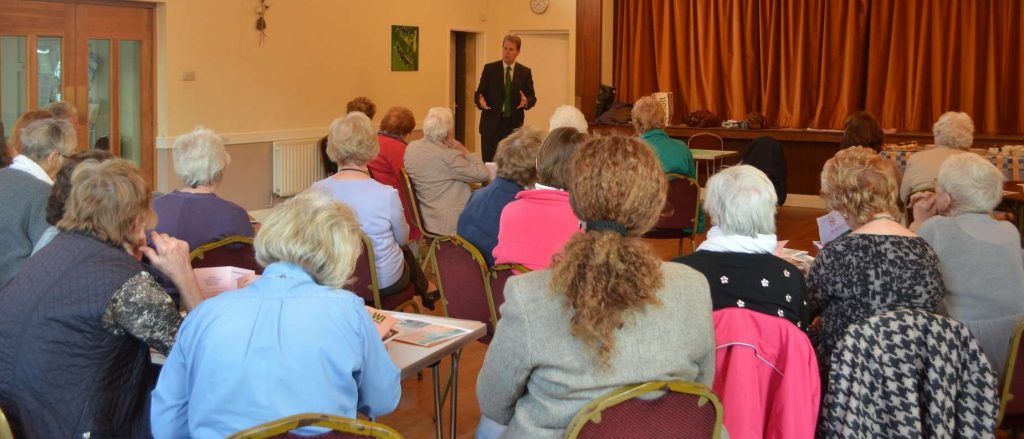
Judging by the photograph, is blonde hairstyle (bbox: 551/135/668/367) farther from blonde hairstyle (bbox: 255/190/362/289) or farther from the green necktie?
the green necktie

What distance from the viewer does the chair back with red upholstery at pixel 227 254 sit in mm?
3605

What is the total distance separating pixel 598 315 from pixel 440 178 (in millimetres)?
4132

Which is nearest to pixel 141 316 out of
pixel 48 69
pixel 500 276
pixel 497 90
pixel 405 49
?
pixel 500 276

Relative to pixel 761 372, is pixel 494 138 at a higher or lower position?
higher

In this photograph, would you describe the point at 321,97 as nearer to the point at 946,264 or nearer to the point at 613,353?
the point at 946,264

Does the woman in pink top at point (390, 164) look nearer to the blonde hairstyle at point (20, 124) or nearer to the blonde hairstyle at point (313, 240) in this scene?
the blonde hairstyle at point (20, 124)

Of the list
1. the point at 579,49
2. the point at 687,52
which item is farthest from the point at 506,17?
the point at 687,52

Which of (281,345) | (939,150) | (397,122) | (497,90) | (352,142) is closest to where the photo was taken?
(281,345)

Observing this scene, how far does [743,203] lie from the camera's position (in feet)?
A: 9.81

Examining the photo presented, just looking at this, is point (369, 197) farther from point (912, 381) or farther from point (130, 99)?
point (130, 99)

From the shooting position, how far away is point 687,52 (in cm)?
→ 1216

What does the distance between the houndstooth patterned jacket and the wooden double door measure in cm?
625

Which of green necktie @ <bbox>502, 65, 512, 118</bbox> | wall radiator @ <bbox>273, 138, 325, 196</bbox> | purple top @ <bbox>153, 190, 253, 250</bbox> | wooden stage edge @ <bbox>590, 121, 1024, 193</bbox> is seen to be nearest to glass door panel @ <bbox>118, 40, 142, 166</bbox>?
wall radiator @ <bbox>273, 138, 325, 196</bbox>

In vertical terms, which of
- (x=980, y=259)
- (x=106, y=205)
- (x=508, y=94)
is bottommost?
(x=980, y=259)
